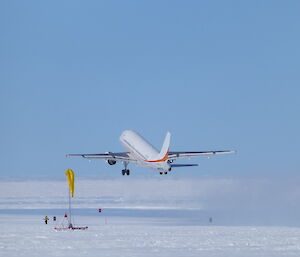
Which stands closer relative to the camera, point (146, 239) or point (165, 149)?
point (146, 239)

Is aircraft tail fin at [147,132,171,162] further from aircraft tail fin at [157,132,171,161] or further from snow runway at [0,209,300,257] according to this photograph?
snow runway at [0,209,300,257]

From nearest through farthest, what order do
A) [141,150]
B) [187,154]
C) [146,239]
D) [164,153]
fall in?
[146,239]
[164,153]
[187,154]
[141,150]

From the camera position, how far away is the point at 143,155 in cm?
15112

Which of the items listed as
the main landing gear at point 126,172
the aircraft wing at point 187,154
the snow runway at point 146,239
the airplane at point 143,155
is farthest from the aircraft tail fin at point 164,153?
the snow runway at point 146,239

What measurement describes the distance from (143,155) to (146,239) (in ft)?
215

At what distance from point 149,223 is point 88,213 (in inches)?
849

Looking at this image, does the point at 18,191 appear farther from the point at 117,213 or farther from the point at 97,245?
the point at 97,245

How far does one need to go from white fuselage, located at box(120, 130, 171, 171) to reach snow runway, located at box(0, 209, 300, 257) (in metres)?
27.8

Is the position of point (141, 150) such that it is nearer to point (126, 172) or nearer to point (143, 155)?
point (143, 155)

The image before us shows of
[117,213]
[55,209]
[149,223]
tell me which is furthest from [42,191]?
[149,223]

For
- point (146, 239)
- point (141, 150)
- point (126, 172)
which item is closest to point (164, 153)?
point (141, 150)

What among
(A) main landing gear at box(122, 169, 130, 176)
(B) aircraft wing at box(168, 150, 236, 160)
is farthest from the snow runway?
(A) main landing gear at box(122, 169, 130, 176)

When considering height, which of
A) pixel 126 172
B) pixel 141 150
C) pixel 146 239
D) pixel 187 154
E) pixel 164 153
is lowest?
pixel 146 239

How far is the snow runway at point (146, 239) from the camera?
75.9m
